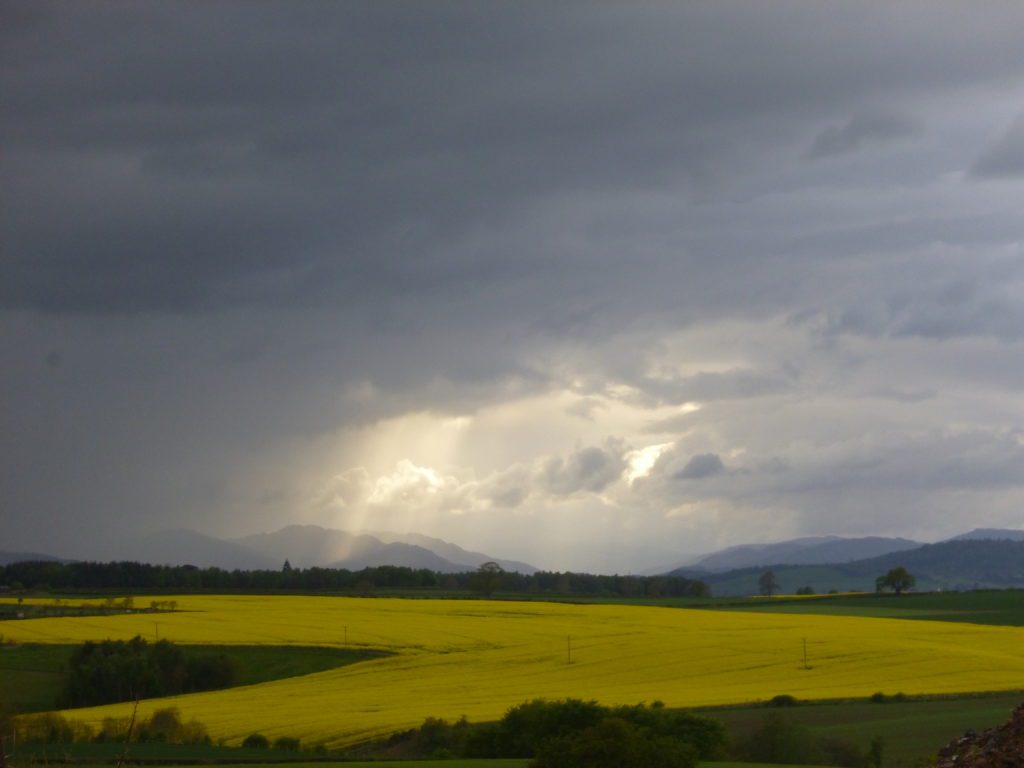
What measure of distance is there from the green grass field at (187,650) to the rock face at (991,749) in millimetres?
51150

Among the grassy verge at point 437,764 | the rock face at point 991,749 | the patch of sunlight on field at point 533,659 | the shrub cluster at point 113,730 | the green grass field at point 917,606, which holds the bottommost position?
the shrub cluster at point 113,730

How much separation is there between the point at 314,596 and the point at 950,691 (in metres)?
72.0

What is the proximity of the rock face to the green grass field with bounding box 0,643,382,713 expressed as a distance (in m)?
51.2

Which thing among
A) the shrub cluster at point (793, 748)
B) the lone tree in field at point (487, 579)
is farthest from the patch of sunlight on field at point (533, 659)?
the lone tree in field at point (487, 579)

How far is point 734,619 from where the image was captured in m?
86.8

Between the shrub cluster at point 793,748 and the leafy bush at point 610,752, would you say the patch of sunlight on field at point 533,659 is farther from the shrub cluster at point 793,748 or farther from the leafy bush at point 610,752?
the leafy bush at point 610,752

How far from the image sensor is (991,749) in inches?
620

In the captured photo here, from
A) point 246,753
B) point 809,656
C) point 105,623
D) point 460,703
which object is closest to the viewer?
point 246,753

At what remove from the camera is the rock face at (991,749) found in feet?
48.8

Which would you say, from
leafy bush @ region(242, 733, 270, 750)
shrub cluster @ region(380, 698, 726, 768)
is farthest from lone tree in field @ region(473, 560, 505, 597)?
shrub cluster @ region(380, 698, 726, 768)

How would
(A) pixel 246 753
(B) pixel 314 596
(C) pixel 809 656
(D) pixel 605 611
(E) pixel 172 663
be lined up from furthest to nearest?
1. (B) pixel 314 596
2. (D) pixel 605 611
3. (E) pixel 172 663
4. (C) pixel 809 656
5. (A) pixel 246 753

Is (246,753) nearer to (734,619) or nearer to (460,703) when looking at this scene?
(460,703)

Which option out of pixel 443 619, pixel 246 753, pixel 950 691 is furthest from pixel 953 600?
pixel 246 753

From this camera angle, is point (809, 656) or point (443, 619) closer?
point (809, 656)
